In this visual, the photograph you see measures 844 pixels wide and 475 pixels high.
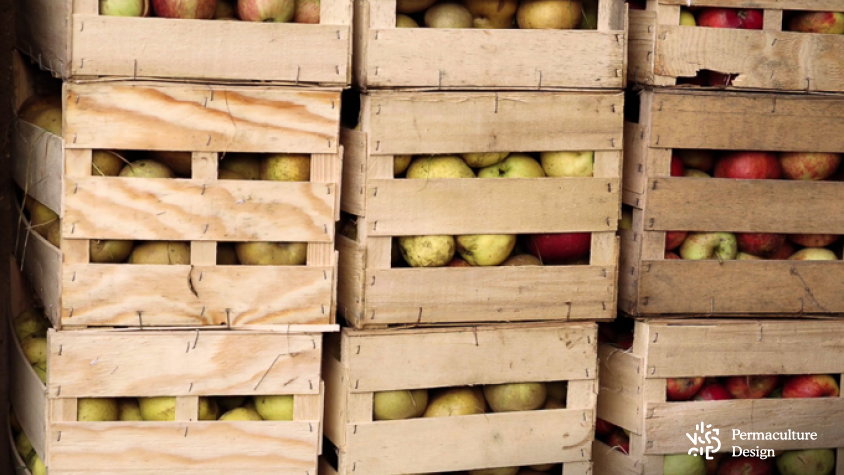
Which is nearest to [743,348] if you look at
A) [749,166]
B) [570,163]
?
[749,166]

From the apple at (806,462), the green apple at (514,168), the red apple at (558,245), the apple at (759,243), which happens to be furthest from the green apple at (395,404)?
the apple at (806,462)

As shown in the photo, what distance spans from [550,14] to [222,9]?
103 centimetres

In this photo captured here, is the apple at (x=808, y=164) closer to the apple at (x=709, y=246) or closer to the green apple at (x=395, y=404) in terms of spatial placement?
the apple at (x=709, y=246)

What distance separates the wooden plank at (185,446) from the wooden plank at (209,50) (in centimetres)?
102

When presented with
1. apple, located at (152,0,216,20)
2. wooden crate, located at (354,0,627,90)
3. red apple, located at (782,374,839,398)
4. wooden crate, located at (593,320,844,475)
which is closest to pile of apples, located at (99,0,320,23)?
apple, located at (152,0,216,20)

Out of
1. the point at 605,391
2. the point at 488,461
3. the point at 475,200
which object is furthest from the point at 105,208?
the point at 605,391

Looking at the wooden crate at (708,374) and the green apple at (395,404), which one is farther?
the wooden crate at (708,374)

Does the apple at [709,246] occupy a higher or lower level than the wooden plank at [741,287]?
higher

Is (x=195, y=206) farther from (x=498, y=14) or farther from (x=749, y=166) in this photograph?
(x=749, y=166)

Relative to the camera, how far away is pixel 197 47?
3.27 meters

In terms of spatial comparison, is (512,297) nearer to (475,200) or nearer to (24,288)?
(475,200)

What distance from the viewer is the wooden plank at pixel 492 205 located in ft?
11.3

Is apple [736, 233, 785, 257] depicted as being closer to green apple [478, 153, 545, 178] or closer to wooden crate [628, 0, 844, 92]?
wooden crate [628, 0, 844, 92]

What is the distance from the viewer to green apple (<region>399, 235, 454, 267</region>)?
3504 mm
